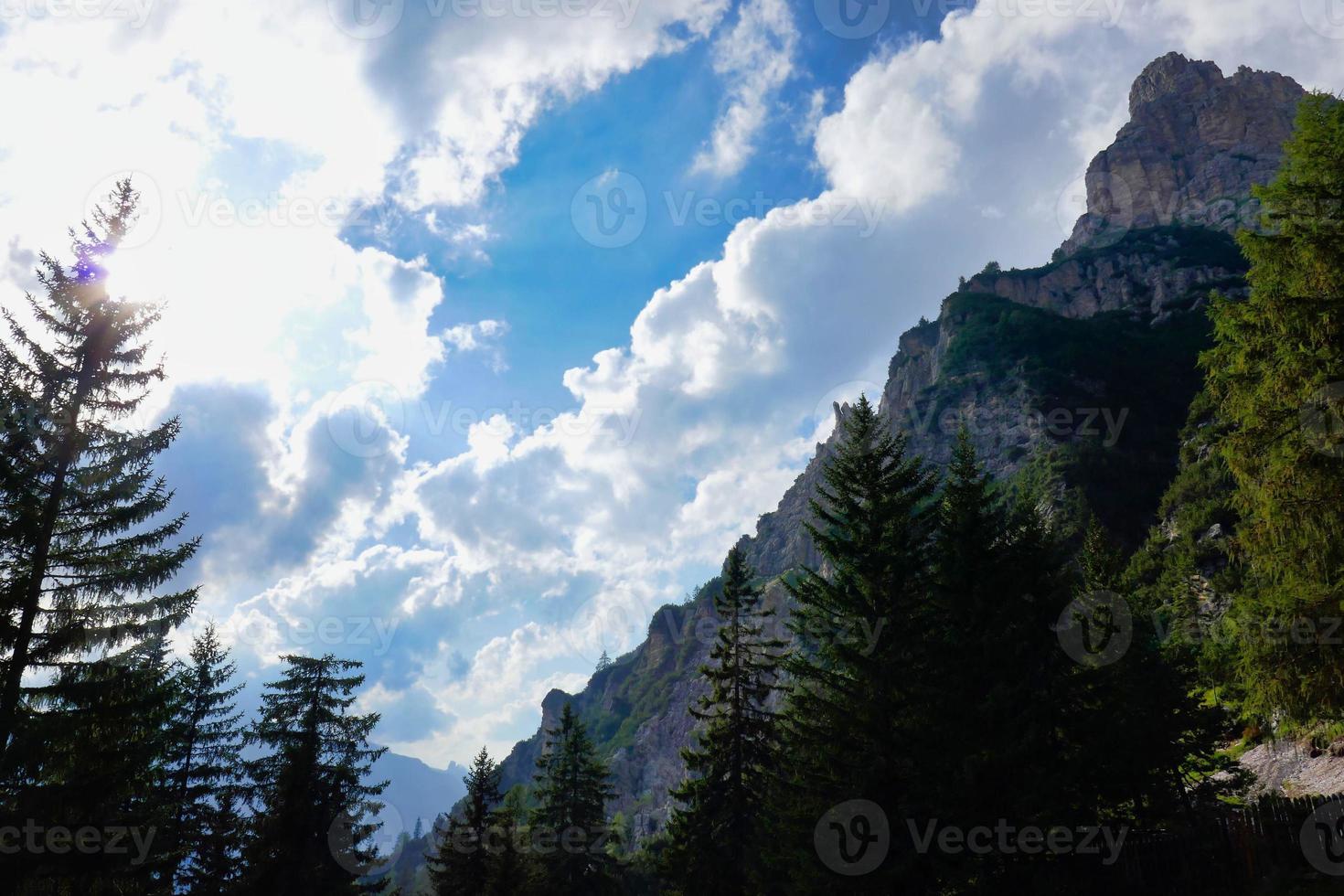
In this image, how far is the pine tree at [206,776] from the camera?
2514 centimetres

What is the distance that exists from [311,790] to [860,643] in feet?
69.5

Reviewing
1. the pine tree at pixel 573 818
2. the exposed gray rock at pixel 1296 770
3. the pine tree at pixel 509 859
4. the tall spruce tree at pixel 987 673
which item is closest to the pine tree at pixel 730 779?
the pine tree at pixel 573 818

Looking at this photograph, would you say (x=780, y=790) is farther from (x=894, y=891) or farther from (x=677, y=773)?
(x=677, y=773)

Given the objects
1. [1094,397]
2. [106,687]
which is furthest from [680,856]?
[1094,397]

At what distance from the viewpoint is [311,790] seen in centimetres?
2603

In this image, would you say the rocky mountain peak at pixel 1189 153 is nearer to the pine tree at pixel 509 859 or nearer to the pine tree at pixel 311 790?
the pine tree at pixel 509 859

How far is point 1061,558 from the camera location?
18.1 meters

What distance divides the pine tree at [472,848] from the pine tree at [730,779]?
989 centimetres

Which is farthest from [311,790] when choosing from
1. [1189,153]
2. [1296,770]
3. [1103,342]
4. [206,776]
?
[1189,153]

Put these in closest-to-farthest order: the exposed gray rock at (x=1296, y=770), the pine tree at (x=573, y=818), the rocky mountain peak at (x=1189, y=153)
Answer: the exposed gray rock at (x=1296, y=770) → the pine tree at (x=573, y=818) → the rocky mountain peak at (x=1189, y=153)

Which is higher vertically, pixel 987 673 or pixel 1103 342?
pixel 1103 342

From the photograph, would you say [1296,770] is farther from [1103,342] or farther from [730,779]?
[1103,342]

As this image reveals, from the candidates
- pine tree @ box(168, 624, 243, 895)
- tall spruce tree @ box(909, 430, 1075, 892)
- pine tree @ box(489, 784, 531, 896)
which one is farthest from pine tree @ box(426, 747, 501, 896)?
tall spruce tree @ box(909, 430, 1075, 892)

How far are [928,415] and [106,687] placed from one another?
14895cm
